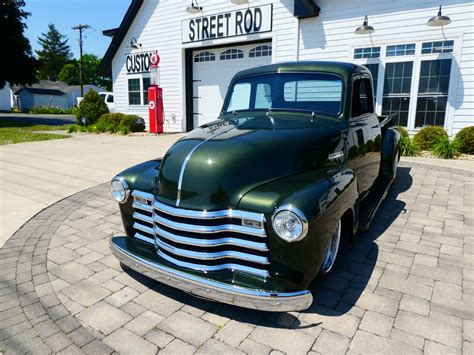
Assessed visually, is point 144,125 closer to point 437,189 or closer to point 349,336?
point 437,189

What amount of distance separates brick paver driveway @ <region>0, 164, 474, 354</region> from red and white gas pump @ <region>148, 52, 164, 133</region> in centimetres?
1034

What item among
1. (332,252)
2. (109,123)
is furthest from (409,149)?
(109,123)

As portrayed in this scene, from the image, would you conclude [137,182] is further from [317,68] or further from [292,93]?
[317,68]

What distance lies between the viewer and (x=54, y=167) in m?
7.75

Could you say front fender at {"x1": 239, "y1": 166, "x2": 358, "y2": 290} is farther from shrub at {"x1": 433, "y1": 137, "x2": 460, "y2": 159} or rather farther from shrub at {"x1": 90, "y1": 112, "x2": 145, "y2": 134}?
shrub at {"x1": 90, "y1": 112, "x2": 145, "y2": 134}

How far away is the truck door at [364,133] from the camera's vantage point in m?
3.64

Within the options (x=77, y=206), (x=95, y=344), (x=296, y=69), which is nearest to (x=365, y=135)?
(x=296, y=69)

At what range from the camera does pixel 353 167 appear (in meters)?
3.54

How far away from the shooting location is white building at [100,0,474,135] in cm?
884

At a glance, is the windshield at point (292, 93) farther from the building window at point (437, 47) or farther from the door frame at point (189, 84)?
the door frame at point (189, 84)

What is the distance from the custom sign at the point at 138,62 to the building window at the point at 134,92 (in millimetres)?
449

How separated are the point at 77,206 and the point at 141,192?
9.01 feet

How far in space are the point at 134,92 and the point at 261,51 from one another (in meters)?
6.96

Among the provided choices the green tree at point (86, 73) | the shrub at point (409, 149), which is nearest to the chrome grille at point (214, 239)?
the shrub at point (409, 149)
